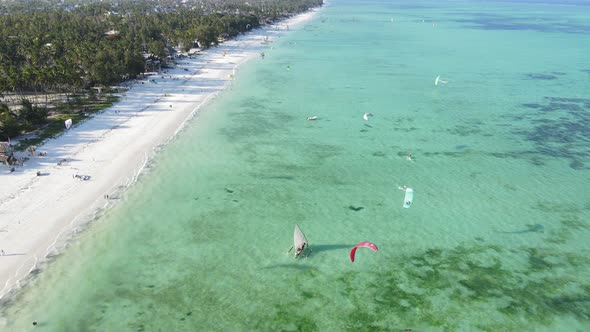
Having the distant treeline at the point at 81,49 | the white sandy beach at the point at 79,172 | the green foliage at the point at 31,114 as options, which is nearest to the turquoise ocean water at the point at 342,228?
the white sandy beach at the point at 79,172

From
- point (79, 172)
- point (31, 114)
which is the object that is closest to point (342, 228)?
point (79, 172)

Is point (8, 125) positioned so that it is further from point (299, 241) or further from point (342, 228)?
point (342, 228)

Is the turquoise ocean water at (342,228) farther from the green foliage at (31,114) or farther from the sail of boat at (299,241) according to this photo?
the green foliage at (31,114)

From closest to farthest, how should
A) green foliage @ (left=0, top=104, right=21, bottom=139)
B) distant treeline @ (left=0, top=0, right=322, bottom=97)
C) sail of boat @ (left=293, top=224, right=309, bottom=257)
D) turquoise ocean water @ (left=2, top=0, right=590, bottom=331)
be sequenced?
1. turquoise ocean water @ (left=2, top=0, right=590, bottom=331)
2. sail of boat @ (left=293, top=224, right=309, bottom=257)
3. green foliage @ (left=0, top=104, right=21, bottom=139)
4. distant treeline @ (left=0, top=0, right=322, bottom=97)

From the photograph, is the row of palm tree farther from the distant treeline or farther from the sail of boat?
the sail of boat

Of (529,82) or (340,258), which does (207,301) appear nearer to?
(340,258)

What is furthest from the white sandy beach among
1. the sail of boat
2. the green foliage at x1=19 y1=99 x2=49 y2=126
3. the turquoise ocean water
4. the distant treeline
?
the sail of boat
